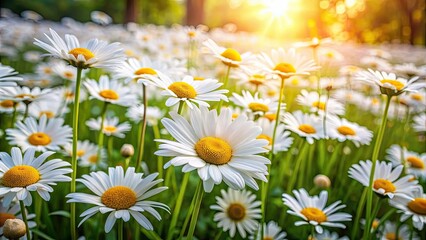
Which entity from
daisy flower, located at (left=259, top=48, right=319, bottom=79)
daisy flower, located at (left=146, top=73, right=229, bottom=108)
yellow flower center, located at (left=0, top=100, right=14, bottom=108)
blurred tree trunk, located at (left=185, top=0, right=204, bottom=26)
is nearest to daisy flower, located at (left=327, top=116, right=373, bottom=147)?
daisy flower, located at (left=259, top=48, right=319, bottom=79)

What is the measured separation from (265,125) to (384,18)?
25.7 meters

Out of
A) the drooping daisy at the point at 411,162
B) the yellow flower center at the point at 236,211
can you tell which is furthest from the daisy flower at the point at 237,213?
the drooping daisy at the point at 411,162

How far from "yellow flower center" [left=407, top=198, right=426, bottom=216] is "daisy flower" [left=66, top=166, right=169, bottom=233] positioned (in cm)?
96

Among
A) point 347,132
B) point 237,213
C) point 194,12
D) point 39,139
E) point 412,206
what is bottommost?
point 237,213

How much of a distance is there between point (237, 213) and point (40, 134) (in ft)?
2.84

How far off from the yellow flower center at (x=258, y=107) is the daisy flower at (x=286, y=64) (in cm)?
17

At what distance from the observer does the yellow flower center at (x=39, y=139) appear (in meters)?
1.52

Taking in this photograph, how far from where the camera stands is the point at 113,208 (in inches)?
40.3

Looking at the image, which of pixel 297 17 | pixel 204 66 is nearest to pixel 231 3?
pixel 297 17

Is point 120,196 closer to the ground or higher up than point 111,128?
closer to the ground

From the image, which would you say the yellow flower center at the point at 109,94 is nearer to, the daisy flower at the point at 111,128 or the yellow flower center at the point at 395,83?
the daisy flower at the point at 111,128

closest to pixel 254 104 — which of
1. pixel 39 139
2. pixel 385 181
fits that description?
pixel 385 181

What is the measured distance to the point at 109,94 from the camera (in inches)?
67.6

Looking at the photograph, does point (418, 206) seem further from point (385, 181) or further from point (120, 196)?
point (120, 196)
